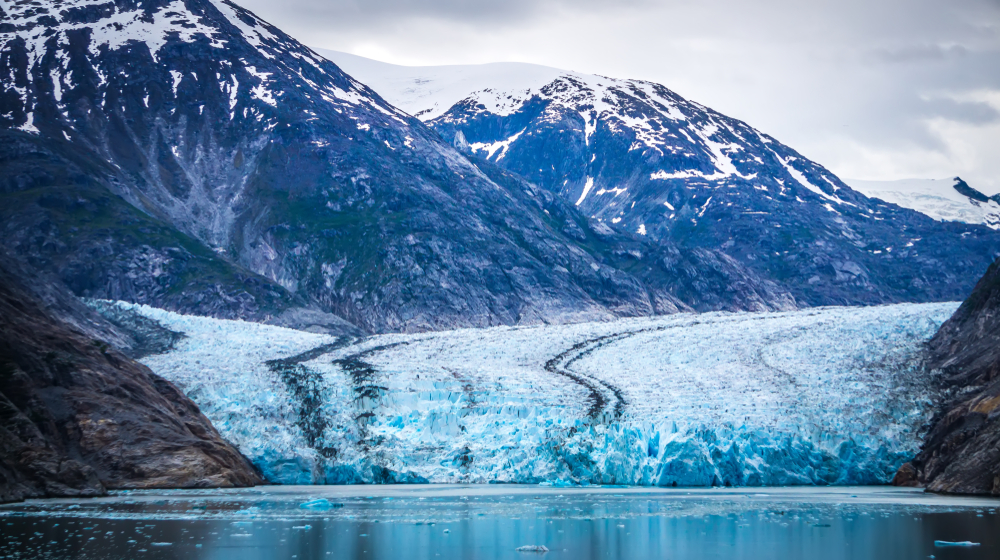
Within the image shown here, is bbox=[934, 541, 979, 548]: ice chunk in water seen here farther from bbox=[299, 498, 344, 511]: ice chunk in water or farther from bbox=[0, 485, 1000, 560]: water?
bbox=[299, 498, 344, 511]: ice chunk in water

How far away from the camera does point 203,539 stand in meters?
23.7

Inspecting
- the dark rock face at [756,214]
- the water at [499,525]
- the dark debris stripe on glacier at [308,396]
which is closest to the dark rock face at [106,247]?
the dark debris stripe on glacier at [308,396]

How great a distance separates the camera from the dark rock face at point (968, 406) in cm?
3466

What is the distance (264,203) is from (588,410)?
87.6 metres

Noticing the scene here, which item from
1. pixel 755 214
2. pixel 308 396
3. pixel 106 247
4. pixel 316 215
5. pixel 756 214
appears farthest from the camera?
pixel 755 214

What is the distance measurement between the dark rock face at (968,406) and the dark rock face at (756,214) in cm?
9099

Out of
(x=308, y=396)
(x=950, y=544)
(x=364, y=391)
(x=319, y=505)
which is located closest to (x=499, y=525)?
(x=319, y=505)

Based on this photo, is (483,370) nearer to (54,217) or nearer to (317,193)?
(54,217)

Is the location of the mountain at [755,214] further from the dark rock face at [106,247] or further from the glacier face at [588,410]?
the glacier face at [588,410]

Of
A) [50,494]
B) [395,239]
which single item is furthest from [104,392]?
[395,239]

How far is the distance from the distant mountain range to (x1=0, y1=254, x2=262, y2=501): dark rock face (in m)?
53.1

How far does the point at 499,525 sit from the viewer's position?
2711cm

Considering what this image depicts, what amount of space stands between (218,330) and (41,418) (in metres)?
27.4

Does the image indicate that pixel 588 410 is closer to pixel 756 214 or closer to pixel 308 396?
pixel 308 396
